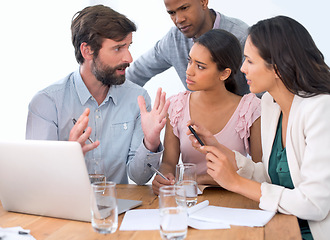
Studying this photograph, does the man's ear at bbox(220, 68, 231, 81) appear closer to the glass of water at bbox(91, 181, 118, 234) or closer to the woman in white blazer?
the woman in white blazer

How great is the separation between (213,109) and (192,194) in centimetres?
85

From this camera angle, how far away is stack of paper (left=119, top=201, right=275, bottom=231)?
4.53 feet

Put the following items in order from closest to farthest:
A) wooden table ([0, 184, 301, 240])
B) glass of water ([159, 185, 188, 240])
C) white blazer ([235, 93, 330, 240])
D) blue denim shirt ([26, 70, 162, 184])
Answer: glass of water ([159, 185, 188, 240]), wooden table ([0, 184, 301, 240]), white blazer ([235, 93, 330, 240]), blue denim shirt ([26, 70, 162, 184])

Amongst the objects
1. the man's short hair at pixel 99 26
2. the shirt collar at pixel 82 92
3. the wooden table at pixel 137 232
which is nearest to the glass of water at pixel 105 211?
the wooden table at pixel 137 232

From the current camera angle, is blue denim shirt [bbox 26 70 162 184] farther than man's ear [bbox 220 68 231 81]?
No

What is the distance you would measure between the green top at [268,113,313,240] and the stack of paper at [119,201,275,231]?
23cm

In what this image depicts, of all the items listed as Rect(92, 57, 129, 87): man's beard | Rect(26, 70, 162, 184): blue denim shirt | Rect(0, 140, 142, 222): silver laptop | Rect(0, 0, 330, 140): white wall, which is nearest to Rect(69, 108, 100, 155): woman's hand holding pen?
Rect(0, 140, 142, 222): silver laptop

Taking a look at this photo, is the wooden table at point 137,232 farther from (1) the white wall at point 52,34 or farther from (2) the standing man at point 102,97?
(1) the white wall at point 52,34

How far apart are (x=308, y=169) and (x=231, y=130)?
2.45 ft

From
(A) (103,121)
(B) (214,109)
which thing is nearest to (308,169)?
(B) (214,109)

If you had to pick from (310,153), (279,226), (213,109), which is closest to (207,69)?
(213,109)

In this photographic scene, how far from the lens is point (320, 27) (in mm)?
4301

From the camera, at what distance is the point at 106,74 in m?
2.26

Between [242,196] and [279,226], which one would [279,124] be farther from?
[279,226]
